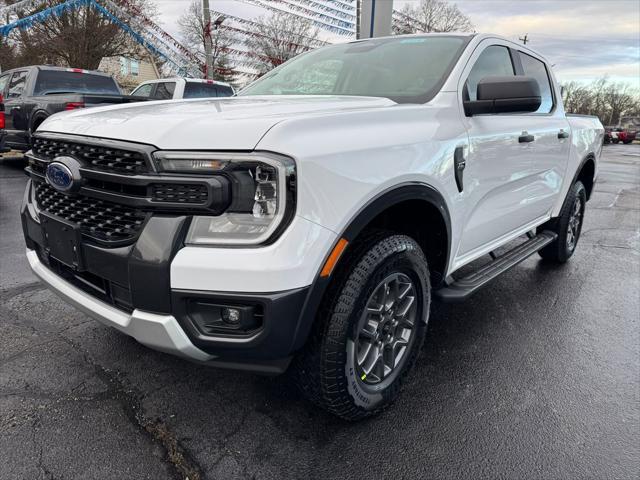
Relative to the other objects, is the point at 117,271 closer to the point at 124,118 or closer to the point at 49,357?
the point at 124,118

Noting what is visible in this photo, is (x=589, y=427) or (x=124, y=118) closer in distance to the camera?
(x=124, y=118)

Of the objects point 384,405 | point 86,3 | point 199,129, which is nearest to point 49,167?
point 199,129

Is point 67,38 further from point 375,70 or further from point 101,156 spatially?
point 101,156

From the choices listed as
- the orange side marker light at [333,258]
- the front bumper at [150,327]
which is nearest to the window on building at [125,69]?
the front bumper at [150,327]

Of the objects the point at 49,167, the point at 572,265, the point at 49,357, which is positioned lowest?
the point at 572,265

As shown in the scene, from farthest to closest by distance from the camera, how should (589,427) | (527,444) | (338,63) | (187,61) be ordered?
(187,61) → (338,63) → (589,427) → (527,444)

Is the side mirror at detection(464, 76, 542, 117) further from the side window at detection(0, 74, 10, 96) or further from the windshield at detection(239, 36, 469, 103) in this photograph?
the side window at detection(0, 74, 10, 96)

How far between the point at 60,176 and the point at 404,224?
1.60m

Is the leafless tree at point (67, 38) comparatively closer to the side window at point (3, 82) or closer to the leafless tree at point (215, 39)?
the leafless tree at point (215, 39)

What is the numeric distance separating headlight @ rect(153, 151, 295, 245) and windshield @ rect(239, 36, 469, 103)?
123cm

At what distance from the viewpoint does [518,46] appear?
3.64 m

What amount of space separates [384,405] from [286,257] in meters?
1.06

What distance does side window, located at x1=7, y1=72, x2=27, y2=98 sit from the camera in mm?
9344

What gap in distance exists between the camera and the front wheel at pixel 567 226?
4477 millimetres
